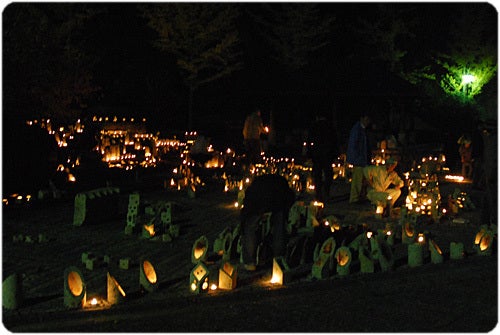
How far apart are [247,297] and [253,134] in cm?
1172

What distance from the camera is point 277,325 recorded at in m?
6.42

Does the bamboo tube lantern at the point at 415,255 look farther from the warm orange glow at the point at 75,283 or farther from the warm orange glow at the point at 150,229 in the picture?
the warm orange glow at the point at 75,283

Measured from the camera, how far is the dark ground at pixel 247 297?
253 inches

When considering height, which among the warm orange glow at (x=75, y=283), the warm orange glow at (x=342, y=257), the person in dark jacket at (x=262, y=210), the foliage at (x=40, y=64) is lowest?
the warm orange glow at (x=75, y=283)

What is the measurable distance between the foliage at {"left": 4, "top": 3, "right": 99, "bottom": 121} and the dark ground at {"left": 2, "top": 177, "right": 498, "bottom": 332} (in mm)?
6182

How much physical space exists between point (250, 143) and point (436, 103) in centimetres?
2110

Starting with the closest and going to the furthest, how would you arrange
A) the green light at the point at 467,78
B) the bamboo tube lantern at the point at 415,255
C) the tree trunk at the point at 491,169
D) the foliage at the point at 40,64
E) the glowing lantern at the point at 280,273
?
the glowing lantern at the point at 280,273 → the bamboo tube lantern at the point at 415,255 → the tree trunk at the point at 491,169 → the foliage at the point at 40,64 → the green light at the point at 467,78

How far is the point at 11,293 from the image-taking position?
6.80m

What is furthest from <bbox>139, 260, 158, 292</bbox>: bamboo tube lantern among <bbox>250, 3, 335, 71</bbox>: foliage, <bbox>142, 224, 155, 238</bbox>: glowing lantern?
<bbox>250, 3, 335, 71</bbox>: foliage

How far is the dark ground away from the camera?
6434 millimetres

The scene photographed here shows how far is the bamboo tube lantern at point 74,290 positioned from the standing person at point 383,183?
6473 mm

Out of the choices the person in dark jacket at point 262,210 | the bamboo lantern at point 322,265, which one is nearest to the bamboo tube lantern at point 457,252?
the bamboo lantern at point 322,265

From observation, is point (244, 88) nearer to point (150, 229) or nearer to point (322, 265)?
point (150, 229)

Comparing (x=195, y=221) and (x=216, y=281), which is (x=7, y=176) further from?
(x=216, y=281)
